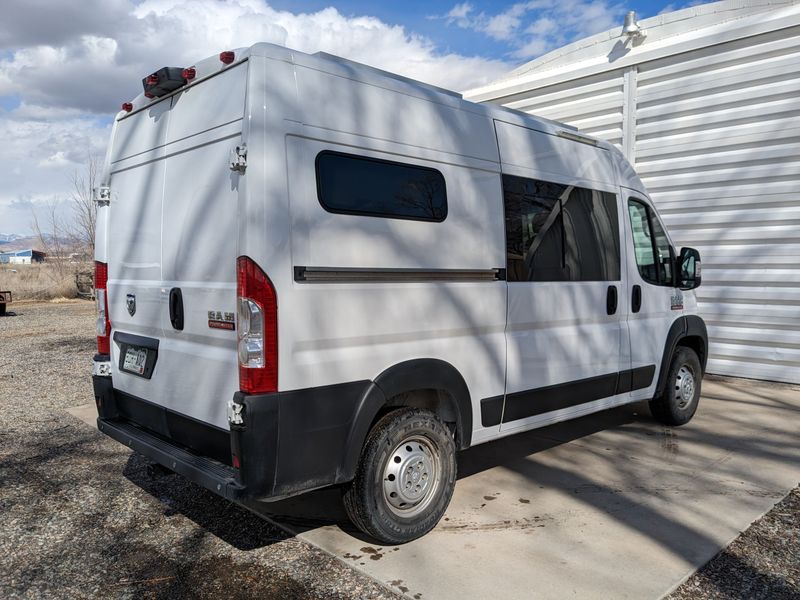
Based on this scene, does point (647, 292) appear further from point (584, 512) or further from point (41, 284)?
point (41, 284)

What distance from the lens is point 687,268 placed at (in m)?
5.55

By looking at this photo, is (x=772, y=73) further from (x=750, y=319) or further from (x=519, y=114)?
(x=519, y=114)

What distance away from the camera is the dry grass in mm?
22906

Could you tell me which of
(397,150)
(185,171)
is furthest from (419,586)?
(185,171)

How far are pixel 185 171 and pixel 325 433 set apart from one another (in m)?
1.60

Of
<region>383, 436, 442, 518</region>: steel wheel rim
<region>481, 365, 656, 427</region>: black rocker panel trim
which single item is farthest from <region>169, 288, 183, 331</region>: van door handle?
<region>481, 365, 656, 427</region>: black rocker panel trim

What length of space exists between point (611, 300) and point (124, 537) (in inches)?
145

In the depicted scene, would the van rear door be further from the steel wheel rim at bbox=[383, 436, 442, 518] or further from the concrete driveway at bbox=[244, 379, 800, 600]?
the concrete driveway at bbox=[244, 379, 800, 600]

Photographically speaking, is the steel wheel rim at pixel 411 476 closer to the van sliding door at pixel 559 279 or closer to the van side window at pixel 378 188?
the van sliding door at pixel 559 279

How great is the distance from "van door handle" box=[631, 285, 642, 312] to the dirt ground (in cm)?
168

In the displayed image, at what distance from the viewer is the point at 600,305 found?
15.5ft

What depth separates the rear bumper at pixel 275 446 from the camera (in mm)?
2857

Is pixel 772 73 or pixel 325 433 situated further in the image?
pixel 772 73

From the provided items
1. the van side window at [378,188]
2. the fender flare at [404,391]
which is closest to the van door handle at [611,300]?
the fender flare at [404,391]
